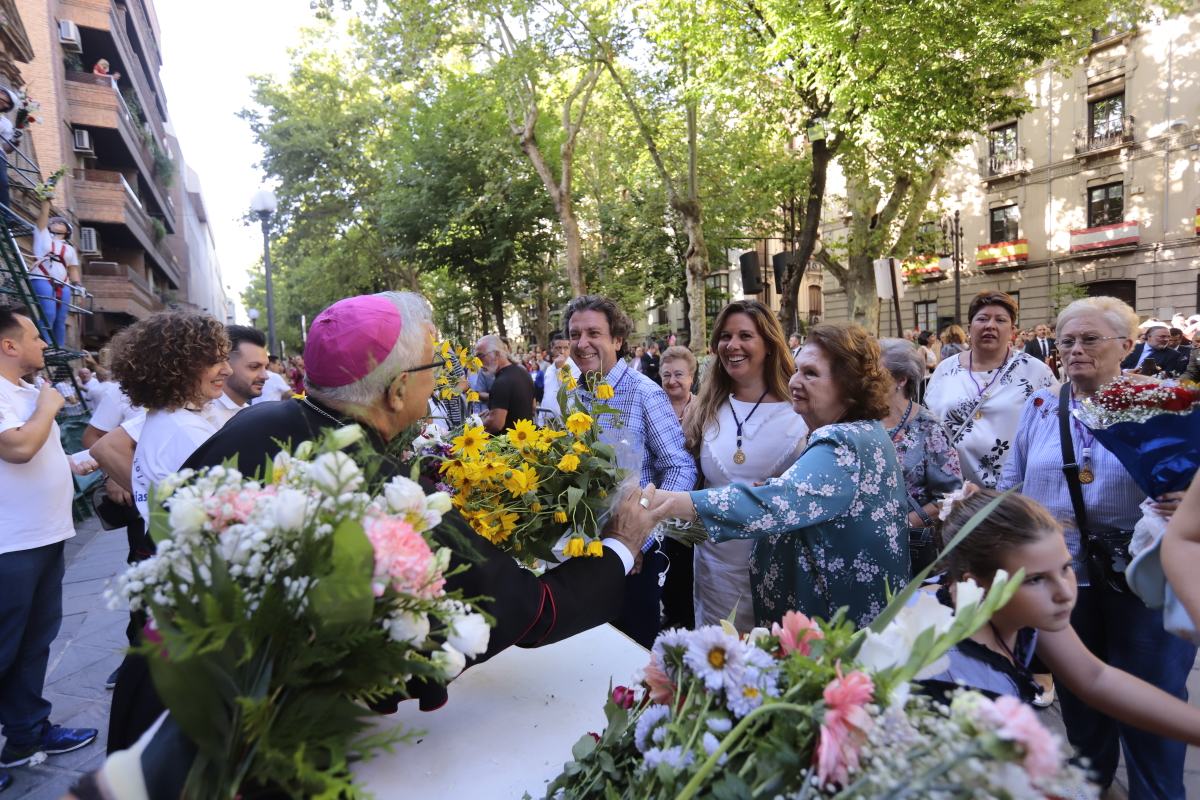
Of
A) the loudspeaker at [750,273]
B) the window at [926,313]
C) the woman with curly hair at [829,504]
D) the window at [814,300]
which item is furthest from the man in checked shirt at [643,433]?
the window at [814,300]

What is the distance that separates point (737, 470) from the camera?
10.3 ft

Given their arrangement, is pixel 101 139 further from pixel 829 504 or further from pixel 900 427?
pixel 829 504

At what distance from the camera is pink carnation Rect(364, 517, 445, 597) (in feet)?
3.07

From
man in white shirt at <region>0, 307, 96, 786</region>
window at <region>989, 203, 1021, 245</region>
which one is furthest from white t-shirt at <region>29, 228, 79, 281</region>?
window at <region>989, 203, 1021, 245</region>

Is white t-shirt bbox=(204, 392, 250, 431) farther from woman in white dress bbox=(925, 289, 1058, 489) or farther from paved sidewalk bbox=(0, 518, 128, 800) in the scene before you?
woman in white dress bbox=(925, 289, 1058, 489)

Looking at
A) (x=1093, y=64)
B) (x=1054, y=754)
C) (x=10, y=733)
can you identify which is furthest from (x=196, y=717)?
(x=1093, y=64)

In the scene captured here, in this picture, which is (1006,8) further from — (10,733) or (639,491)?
(10,733)

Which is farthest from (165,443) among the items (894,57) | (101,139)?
(101,139)

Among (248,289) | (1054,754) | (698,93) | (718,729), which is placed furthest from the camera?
(248,289)

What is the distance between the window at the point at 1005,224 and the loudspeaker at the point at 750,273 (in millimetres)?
20962

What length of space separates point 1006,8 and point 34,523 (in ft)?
39.9

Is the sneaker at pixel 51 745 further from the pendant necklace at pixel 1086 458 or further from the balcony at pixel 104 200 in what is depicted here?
the balcony at pixel 104 200

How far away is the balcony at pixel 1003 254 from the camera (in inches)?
1105

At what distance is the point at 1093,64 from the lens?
997 inches
